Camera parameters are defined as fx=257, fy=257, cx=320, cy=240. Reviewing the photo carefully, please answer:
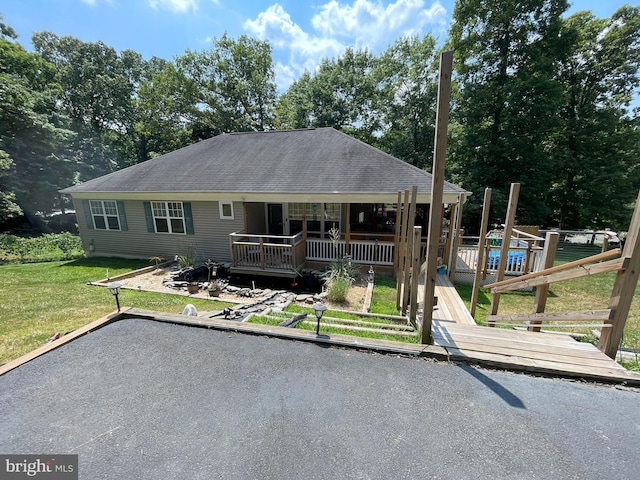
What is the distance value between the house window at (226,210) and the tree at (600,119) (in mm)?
18637

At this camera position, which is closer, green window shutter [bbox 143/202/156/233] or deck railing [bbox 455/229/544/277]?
deck railing [bbox 455/229/544/277]

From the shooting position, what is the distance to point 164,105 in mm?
A: 23078

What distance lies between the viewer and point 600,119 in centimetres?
1485

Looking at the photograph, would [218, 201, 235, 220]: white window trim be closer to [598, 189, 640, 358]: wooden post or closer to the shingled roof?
the shingled roof

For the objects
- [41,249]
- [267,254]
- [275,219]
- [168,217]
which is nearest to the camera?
[267,254]

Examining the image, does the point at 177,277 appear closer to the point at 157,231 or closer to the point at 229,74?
the point at 157,231

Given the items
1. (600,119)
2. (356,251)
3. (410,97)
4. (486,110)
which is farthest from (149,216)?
(600,119)

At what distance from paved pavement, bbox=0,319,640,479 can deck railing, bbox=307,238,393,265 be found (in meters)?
6.02

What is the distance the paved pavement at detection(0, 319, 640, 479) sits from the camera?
166cm

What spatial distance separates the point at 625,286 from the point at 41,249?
20139 mm

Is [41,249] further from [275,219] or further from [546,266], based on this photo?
[546,266]

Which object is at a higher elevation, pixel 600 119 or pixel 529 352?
pixel 600 119

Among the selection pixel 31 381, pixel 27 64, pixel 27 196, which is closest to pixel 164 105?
pixel 27 64

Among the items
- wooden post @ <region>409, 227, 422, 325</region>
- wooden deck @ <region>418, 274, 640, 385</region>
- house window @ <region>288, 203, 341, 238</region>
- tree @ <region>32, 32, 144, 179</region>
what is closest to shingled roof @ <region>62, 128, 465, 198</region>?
house window @ <region>288, 203, 341, 238</region>
